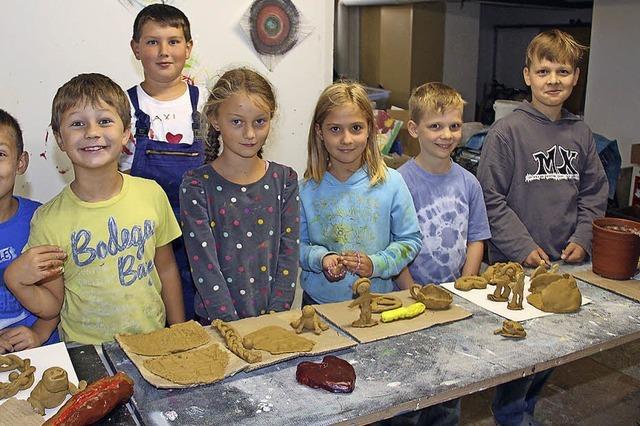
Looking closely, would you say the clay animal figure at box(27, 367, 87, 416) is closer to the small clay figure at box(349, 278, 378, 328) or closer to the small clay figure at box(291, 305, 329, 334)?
the small clay figure at box(291, 305, 329, 334)

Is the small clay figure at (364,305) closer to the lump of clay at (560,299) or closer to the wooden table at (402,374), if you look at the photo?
the wooden table at (402,374)

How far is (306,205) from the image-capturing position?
75.0 inches

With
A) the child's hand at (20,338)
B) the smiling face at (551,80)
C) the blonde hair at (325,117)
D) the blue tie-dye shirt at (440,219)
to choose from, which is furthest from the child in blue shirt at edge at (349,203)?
the child's hand at (20,338)

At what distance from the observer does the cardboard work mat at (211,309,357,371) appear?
1309 mm

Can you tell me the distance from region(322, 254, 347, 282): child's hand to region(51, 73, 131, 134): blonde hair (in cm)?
68

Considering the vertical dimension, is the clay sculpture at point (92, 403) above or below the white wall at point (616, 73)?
below

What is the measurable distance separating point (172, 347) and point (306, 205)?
0.71 m

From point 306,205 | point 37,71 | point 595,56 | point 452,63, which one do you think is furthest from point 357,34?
point 306,205

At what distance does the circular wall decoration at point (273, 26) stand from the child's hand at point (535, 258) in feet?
5.13

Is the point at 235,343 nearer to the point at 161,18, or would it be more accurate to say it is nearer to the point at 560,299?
the point at 560,299

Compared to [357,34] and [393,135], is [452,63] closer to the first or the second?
[357,34]

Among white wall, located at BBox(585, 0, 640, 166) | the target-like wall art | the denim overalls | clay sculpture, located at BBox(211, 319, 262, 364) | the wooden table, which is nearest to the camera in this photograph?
the wooden table

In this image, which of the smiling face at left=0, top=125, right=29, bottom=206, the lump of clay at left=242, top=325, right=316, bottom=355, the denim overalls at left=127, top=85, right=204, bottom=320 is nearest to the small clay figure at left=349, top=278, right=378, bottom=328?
the lump of clay at left=242, top=325, right=316, bottom=355

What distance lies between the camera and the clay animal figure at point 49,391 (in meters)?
1.10
